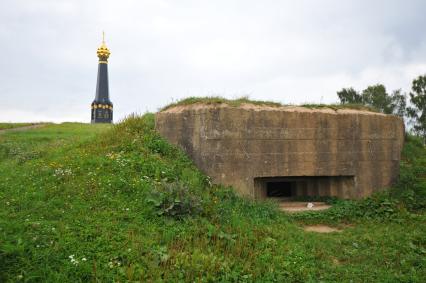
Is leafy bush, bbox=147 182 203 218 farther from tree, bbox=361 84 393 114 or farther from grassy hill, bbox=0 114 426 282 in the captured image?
tree, bbox=361 84 393 114

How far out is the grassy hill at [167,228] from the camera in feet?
13.5

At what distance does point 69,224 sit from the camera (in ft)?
15.4

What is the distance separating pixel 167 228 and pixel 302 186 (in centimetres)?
482

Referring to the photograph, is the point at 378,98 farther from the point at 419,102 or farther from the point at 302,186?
the point at 302,186

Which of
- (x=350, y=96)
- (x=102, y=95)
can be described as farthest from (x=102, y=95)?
(x=350, y=96)

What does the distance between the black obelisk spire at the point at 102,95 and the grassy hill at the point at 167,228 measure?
19445 mm

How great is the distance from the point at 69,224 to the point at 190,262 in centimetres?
182

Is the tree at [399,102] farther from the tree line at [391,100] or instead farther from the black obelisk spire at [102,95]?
the black obelisk spire at [102,95]

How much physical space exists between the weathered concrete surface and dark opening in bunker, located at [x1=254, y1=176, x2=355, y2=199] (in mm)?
24

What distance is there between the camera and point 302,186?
8.75m

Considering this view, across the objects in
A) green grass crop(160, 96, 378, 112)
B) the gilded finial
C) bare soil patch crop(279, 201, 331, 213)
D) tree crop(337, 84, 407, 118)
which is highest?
the gilded finial

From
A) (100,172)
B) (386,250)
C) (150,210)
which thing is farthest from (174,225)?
(386,250)

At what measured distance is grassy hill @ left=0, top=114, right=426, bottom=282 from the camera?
4.11 meters

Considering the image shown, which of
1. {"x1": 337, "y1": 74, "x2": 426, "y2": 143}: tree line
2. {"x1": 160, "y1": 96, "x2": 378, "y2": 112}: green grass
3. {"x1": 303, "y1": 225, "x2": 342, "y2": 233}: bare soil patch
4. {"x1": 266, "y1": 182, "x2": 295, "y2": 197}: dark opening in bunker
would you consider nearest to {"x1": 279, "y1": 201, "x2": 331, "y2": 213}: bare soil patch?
{"x1": 303, "y1": 225, "x2": 342, "y2": 233}: bare soil patch
